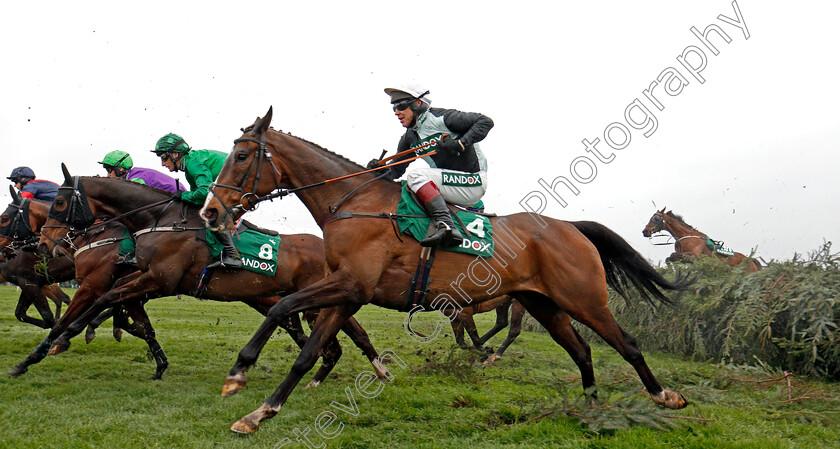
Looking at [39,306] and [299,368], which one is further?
[39,306]

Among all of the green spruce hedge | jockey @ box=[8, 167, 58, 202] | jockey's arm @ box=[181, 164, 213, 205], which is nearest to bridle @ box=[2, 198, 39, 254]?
jockey @ box=[8, 167, 58, 202]

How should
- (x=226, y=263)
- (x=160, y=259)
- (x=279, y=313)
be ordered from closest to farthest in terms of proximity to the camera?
(x=279, y=313)
(x=160, y=259)
(x=226, y=263)

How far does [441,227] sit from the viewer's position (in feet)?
15.8

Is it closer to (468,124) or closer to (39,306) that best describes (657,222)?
(468,124)

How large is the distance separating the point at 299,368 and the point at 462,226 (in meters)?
1.91

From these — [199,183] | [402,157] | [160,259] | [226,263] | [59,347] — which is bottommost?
[59,347]

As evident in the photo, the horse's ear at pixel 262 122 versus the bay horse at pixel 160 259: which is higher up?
the horse's ear at pixel 262 122

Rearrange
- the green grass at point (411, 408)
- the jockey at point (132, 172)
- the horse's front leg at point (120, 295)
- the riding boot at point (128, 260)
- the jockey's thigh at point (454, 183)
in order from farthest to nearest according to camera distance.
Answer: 1. the jockey at point (132, 172)
2. the riding boot at point (128, 260)
3. the horse's front leg at point (120, 295)
4. the jockey's thigh at point (454, 183)
5. the green grass at point (411, 408)

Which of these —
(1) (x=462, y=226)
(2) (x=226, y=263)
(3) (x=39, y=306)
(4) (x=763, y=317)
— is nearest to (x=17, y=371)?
(2) (x=226, y=263)

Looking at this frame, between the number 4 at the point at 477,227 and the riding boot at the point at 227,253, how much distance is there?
339cm

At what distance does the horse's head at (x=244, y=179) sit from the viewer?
4.66 metres

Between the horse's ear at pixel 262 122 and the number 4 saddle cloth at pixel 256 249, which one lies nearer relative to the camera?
the horse's ear at pixel 262 122

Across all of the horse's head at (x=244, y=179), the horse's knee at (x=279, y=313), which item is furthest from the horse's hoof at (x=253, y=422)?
the horse's head at (x=244, y=179)

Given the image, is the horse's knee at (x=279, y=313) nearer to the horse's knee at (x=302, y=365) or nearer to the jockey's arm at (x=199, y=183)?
the horse's knee at (x=302, y=365)
